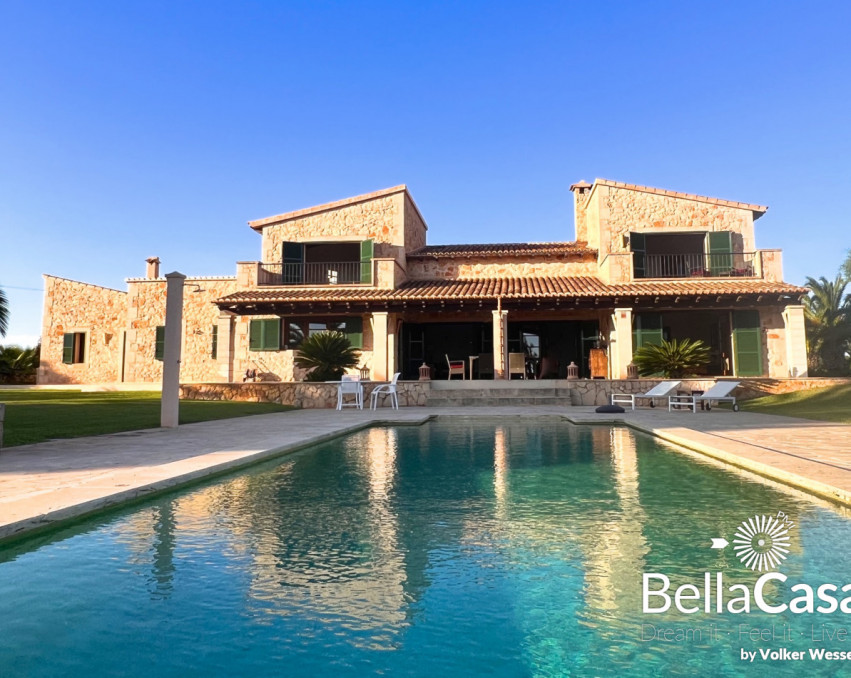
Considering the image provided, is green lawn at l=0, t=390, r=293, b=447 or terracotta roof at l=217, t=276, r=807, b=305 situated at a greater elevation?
terracotta roof at l=217, t=276, r=807, b=305

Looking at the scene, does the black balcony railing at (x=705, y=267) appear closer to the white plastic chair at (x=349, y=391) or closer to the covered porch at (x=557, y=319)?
the covered porch at (x=557, y=319)

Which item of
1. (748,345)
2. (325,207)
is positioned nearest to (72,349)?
(325,207)

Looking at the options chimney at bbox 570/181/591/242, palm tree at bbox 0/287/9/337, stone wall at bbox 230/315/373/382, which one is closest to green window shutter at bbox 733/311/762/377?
chimney at bbox 570/181/591/242

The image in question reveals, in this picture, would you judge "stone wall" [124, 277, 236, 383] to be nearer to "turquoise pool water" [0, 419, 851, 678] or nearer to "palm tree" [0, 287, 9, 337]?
"palm tree" [0, 287, 9, 337]

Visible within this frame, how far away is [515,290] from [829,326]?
1702 centimetres

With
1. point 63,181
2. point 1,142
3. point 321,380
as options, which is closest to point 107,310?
point 63,181

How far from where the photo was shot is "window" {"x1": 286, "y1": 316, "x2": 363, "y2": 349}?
718 inches

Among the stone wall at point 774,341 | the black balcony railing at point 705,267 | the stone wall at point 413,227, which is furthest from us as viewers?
the stone wall at point 413,227

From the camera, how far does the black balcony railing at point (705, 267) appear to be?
1788 cm

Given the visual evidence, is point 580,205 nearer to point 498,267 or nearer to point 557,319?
point 498,267

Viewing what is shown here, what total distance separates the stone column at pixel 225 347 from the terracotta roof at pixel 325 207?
12.6ft

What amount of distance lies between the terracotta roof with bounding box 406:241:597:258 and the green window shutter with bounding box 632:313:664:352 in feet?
11.8

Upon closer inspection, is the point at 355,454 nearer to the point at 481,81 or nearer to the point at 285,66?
the point at 285,66

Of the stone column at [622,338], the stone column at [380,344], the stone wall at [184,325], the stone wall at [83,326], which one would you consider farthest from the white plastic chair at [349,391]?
the stone wall at [83,326]
